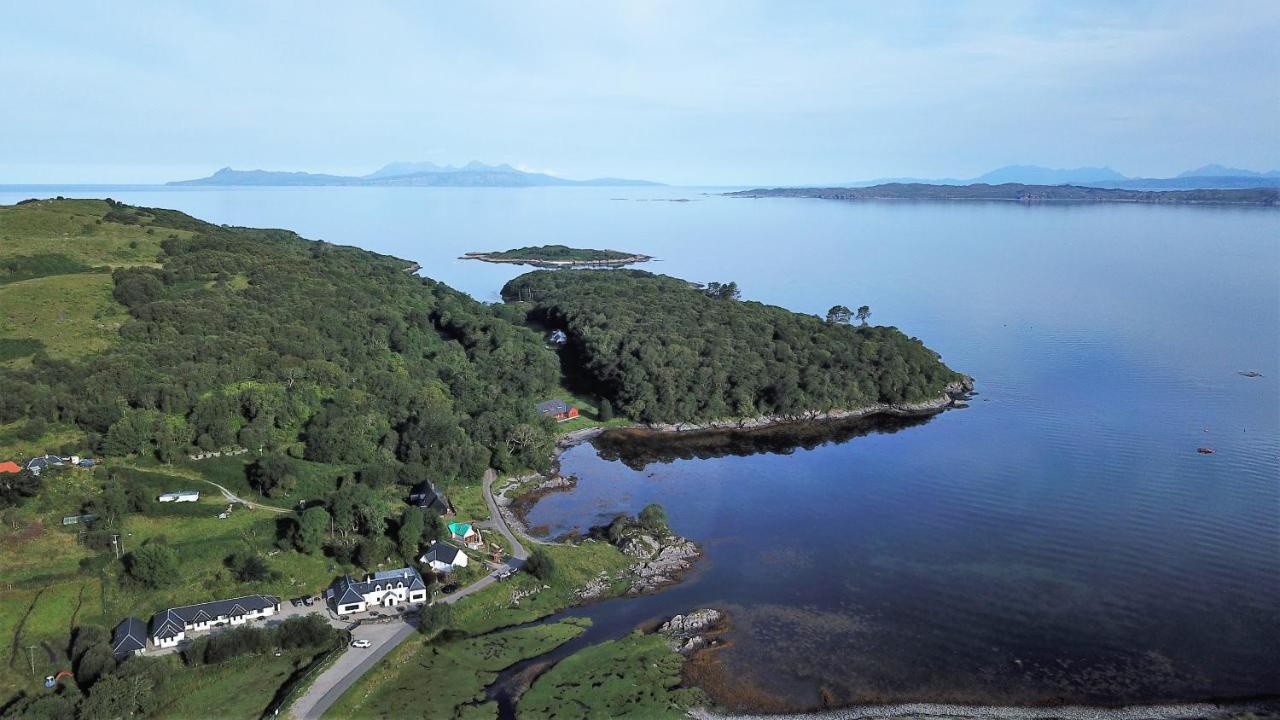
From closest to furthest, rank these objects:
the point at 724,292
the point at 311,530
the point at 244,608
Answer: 1. the point at 244,608
2. the point at 311,530
3. the point at 724,292

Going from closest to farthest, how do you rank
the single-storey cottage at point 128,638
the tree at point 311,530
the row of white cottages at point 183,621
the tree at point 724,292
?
1. the single-storey cottage at point 128,638
2. the row of white cottages at point 183,621
3. the tree at point 311,530
4. the tree at point 724,292

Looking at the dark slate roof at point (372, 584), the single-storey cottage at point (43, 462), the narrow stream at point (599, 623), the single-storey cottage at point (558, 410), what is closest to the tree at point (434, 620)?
the dark slate roof at point (372, 584)

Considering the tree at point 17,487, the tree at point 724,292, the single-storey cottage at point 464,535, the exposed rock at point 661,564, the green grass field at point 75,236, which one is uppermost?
the green grass field at point 75,236

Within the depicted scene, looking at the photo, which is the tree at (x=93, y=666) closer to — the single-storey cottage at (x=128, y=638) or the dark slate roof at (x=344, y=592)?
the single-storey cottage at (x=128, y=638)

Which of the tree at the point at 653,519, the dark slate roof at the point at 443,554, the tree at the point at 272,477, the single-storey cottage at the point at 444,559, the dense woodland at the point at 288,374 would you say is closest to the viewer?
the single-storey cottage at the point at 444,559

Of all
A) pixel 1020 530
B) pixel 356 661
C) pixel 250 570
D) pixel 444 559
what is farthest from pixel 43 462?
pixel 1020 530

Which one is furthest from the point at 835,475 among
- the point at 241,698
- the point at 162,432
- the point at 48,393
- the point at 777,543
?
the point at 48,393

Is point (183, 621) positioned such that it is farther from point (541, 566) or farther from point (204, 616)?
point (541, 566)
